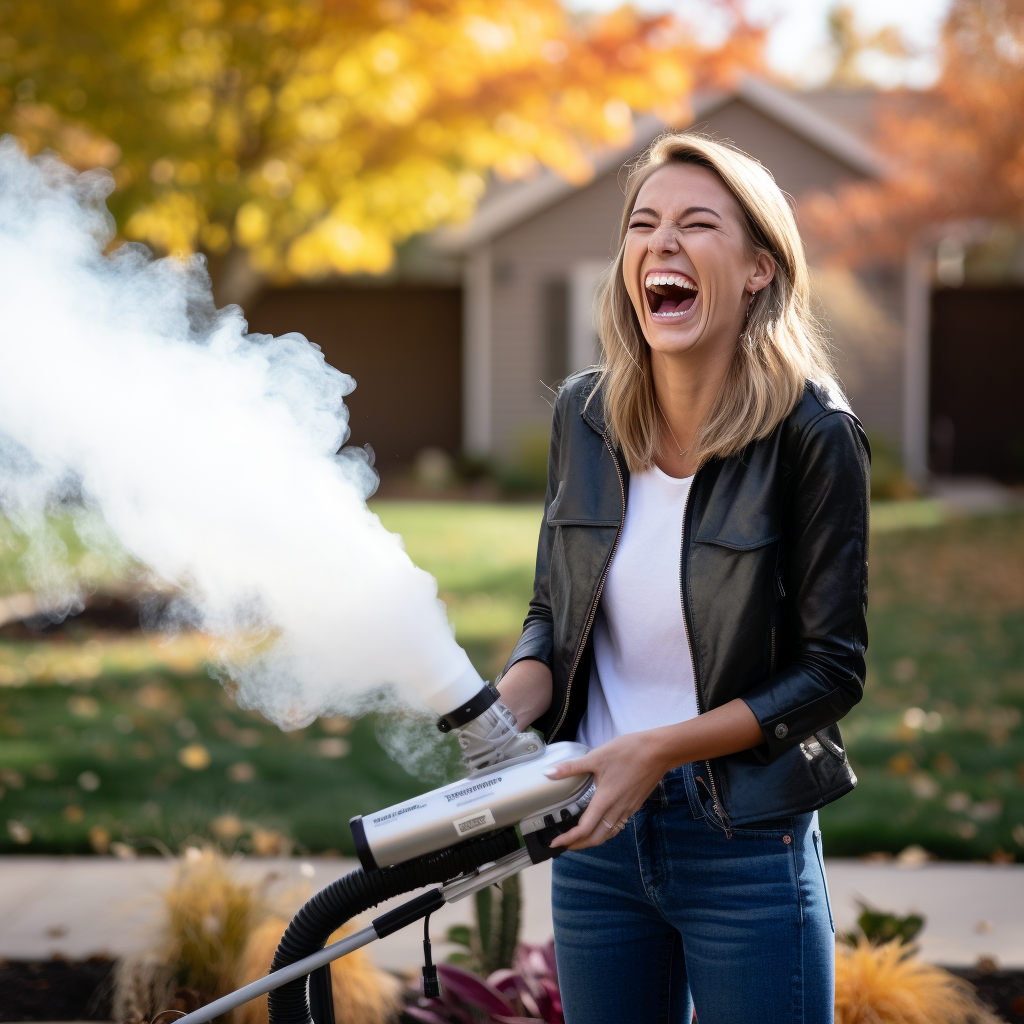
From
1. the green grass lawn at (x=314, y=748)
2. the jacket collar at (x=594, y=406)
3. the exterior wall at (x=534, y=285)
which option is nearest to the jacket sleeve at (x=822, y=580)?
the jacket collar at (x=594, y=406)

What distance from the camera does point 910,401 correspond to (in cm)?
1672

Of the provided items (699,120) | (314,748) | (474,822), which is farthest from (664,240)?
(699,120)

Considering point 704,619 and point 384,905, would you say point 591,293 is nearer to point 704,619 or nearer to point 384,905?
point 384,905

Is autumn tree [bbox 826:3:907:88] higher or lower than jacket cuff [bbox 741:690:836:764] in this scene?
higher

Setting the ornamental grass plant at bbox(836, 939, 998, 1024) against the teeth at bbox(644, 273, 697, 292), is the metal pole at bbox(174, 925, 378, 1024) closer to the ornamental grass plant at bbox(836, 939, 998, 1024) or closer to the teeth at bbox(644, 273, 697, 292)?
the teeth at bbox(644, 273, 697, 292)

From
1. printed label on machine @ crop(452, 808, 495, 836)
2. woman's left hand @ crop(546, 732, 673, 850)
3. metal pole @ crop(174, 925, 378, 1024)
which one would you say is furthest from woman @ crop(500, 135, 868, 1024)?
metal pole @ crop(174, 925, 378, 1024)

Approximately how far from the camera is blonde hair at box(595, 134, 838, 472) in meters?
1.96

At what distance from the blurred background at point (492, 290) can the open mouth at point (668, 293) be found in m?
0.28

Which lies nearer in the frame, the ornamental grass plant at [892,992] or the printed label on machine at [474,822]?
the printed label on machine at [474,822]

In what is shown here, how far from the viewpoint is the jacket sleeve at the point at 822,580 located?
1.89 meters

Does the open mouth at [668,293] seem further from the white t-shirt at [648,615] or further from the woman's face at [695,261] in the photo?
the white t-shirt at [648,615]

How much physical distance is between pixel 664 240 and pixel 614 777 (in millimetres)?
887

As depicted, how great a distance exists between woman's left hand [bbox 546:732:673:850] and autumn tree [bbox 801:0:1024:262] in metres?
10.3

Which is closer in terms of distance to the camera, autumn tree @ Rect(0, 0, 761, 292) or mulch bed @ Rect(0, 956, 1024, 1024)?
mulch bed @ Rect(0, 956, 1024, 1024)
